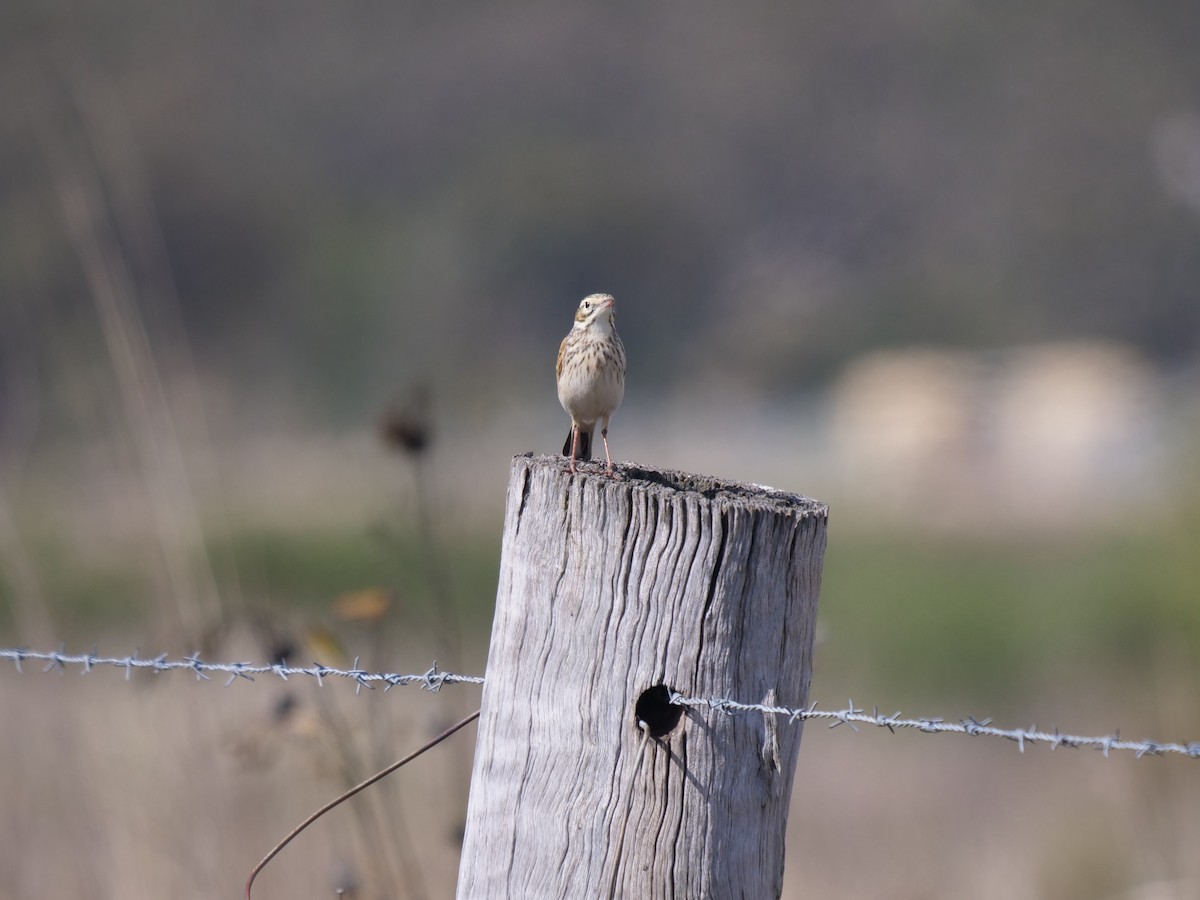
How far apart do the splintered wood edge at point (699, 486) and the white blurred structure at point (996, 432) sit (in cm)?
1744

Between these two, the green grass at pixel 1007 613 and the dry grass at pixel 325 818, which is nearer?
the dry grass at pixel 325 818

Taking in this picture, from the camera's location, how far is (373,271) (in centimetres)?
3916

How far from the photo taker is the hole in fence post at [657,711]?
271cm

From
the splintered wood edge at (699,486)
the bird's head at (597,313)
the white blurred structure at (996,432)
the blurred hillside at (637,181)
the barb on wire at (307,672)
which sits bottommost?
the barb on wire at (307,672)

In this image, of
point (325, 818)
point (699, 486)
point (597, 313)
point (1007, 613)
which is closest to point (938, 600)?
point (1007, 613)

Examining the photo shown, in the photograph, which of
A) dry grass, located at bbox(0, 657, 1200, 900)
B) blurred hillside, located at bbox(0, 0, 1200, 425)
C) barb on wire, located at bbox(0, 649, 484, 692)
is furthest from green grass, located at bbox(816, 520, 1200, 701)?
blurred hillside, located at bbox(0, 0, 1200, 425)

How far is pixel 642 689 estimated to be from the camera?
8.83 feet

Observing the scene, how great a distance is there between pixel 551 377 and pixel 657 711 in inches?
944

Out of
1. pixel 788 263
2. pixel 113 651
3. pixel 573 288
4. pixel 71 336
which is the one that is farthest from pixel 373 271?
pixel 113 651

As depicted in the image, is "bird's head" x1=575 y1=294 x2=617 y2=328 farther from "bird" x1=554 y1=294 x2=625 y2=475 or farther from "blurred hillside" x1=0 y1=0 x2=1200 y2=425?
"blurred hillside" x1=0 y1=0 x2=1200 y2=425

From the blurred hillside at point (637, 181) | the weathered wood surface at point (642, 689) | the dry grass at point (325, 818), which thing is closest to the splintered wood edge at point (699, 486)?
the weathered wood surface at point (642, 689)

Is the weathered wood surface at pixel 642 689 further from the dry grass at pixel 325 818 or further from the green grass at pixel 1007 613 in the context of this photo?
the green grass at pixel 1007 613

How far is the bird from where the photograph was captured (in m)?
4.63

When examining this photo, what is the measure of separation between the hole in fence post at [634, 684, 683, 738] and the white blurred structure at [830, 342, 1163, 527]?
18085 millimetres
